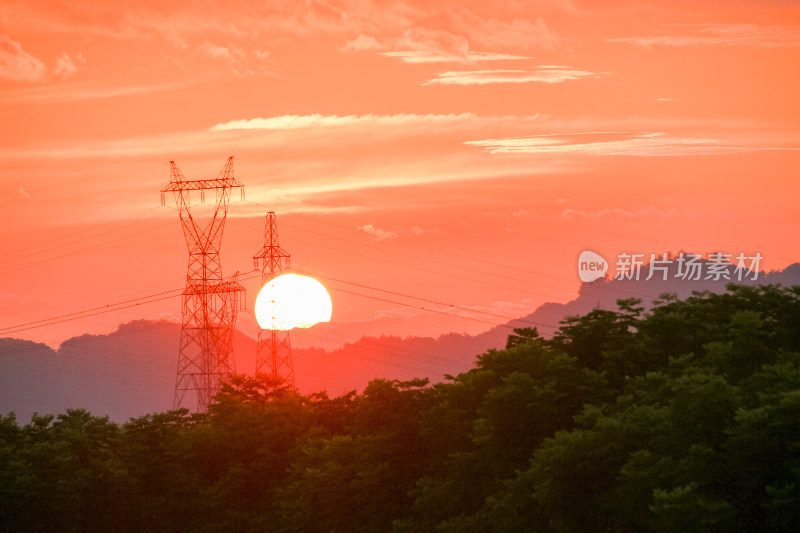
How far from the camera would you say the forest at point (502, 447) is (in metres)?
46.2

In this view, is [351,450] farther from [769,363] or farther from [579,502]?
[769,363]

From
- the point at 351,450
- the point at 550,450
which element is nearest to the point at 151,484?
the point at 351,450

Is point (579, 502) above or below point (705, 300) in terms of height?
below

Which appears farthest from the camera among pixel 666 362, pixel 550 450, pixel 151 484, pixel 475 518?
pixel 151 484

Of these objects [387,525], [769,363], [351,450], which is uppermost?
[769,363]

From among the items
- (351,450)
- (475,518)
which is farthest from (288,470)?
(475,518)

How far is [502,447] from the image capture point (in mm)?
59750

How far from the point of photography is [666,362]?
6319 centimetres

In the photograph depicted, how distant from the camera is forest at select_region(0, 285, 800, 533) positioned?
4622 centimetres

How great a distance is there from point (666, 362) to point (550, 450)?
1359cm

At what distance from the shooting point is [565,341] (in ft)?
222

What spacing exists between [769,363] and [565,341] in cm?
1595

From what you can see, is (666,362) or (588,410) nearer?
(588,410)

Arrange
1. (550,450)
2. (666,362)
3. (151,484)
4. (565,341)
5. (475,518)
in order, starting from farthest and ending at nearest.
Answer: (151,484) → (565,341) → (666,362) → (475,518) → (550,450)
